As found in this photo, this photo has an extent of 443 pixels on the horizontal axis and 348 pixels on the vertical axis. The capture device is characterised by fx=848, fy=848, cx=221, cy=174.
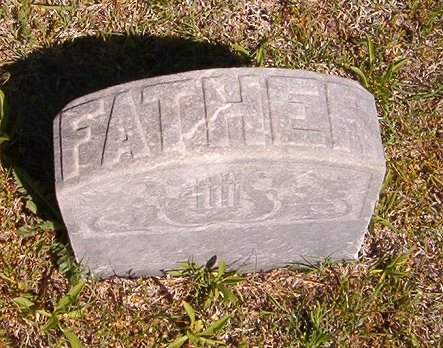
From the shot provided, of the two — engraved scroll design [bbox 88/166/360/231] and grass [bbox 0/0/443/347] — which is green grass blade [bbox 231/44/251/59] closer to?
grass [bbox 0/0/443/347]

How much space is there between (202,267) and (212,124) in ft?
2.34

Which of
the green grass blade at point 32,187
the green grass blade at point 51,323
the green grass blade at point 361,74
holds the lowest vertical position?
the green grass blade at point 51,323

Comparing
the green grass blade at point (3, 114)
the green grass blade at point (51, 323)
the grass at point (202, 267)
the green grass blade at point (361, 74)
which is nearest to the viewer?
the green grass blade at point (51, 323)

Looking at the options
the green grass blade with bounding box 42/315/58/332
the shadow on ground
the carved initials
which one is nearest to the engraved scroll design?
the carved initials

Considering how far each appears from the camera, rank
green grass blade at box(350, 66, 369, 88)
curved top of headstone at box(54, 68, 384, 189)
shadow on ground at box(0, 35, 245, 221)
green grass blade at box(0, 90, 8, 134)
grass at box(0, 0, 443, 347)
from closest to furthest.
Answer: curved top of headstone at box(54, 68, 384, 189), grass at box(0, 0, 443, 347), green grass blade at box(0, 90, 8, 134), shadow on ground at box(0, 35, 245, 221), green grass blade at box(350, 66, 369, 88)

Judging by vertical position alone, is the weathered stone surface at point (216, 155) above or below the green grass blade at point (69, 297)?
above

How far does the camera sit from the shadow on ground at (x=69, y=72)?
304 cm

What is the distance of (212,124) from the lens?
229 cm

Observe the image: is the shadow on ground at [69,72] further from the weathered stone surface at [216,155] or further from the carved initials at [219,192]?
the carved initials at [219,192]

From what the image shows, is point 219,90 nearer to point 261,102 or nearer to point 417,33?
point 261,102

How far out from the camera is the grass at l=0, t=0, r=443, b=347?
9.22ft

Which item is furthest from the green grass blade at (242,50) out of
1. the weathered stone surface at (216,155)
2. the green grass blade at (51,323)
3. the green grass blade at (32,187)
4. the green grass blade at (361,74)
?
the green grass blade at (51,323)

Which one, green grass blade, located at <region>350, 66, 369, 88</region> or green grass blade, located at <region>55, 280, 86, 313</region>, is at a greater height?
green grass blade, located at <region>350, 66, 369, 88</region>

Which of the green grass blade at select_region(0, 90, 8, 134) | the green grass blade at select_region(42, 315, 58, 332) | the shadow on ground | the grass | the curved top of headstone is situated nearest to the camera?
the curved top of headstone
